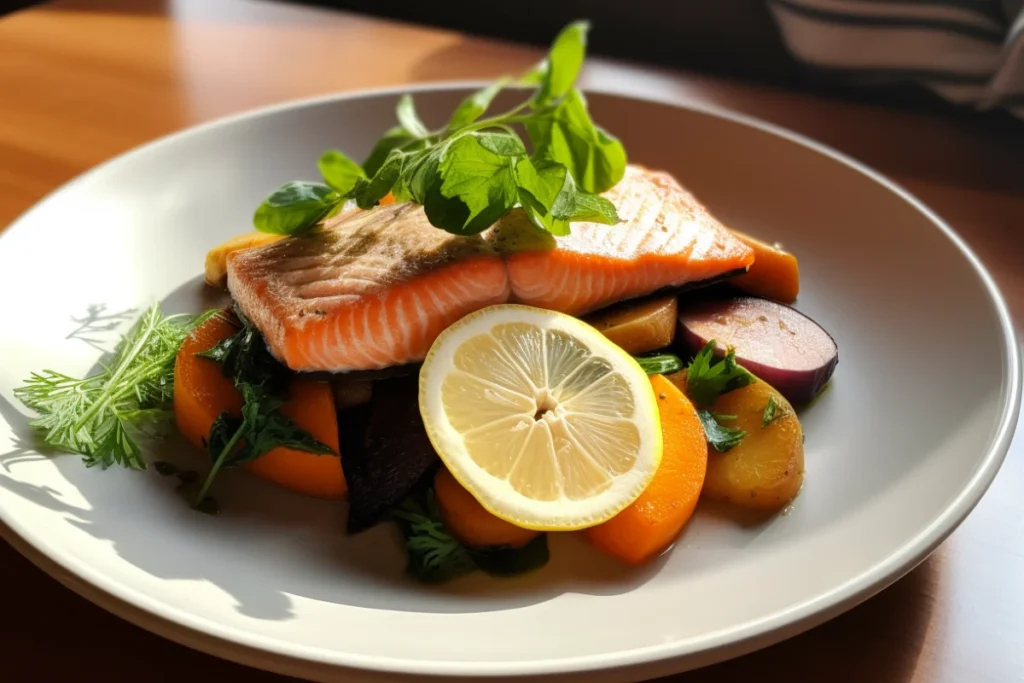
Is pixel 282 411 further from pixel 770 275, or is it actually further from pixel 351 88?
pixel 351 88

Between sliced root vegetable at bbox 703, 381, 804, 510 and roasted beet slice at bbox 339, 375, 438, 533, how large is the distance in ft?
1.59

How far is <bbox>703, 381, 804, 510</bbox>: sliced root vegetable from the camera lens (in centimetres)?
140

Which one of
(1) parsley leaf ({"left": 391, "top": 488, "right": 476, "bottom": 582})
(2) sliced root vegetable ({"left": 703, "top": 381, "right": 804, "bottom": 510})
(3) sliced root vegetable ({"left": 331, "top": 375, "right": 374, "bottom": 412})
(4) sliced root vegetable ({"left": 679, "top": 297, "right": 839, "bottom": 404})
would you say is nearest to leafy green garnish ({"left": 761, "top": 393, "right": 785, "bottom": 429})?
(2) sliced root vegetable ({"left": 703, "top": 381, "right": 804, "bottom": 510})

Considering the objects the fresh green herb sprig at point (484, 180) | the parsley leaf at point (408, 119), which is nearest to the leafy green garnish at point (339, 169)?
the fresh green herb sprig at point (484, 180)

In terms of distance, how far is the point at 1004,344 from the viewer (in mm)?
1512

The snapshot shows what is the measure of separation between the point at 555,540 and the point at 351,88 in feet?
6.42

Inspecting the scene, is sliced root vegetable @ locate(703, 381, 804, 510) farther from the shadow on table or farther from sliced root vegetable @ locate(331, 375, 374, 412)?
sliced root vegetable @ locate(331, 375, 374, 412)

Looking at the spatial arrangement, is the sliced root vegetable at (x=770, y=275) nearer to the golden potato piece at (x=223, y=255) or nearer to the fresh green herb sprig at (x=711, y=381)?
the fresh green herb sprig at (x=711, y=381)

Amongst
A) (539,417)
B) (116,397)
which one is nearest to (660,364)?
(539,417)

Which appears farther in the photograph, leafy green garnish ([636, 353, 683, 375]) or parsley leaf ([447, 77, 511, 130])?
parsley leaf ([447, 77, 511, 130])

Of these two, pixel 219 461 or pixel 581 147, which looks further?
pixel 581 147

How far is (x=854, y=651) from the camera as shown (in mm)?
1179

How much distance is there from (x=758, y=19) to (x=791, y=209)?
1834 mm

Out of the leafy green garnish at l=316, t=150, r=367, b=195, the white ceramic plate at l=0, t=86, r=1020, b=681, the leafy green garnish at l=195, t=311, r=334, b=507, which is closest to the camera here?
the white ceramic plate at l=0, t=86, r=1020, b=681
